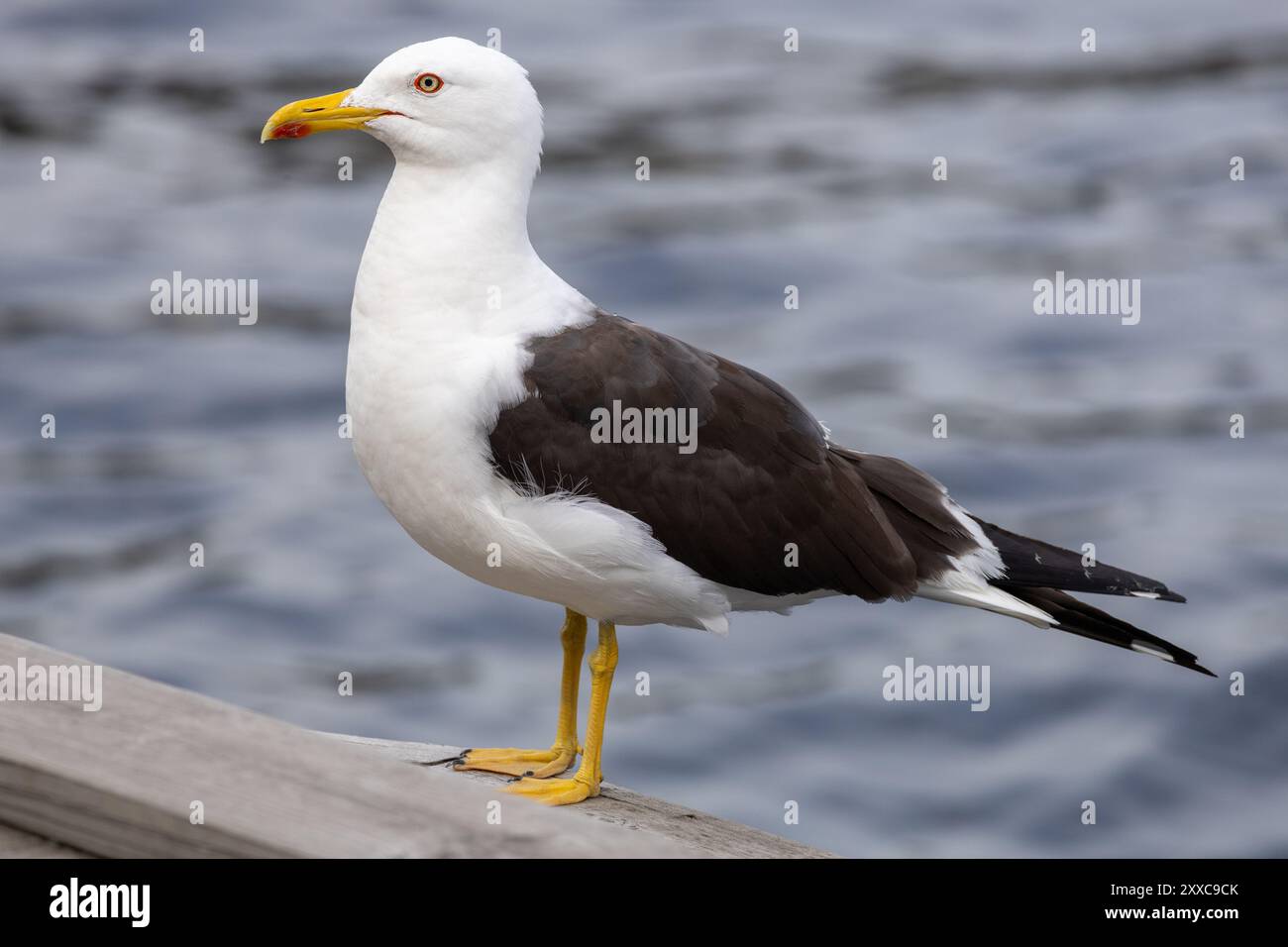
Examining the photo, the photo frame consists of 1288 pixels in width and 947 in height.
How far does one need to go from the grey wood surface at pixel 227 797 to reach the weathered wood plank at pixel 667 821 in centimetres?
145

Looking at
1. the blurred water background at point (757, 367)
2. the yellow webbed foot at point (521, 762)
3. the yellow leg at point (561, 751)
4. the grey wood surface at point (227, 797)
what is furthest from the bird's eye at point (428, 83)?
the blurred water background at point (757, 367)

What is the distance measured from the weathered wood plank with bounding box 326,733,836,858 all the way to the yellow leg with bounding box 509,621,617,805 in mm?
49

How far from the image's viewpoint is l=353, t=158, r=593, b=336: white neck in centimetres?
541

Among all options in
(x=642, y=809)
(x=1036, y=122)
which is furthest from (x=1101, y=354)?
(x=642, y=809)

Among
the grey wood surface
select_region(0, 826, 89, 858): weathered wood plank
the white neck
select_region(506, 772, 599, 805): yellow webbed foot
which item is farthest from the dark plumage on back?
select_region(0, 826, 89, 858): weathered wood plank

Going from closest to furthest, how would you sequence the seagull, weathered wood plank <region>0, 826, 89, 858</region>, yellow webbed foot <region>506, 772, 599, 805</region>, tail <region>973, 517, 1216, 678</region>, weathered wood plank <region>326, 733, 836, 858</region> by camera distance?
weathered wood plank <region>0, 826, 89, 858</region> < weathered wood plank <region>326, 733, 836, 858</region> < the seagull < yellow webbed foot <region>506, 772, 599, 805</region> < tail <region>973, 517, 1216, 678</region>

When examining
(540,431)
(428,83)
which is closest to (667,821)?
(540,431)

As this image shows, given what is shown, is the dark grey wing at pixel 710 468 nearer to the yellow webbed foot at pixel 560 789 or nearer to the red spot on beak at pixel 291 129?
the yellow webbed foot at pixel 560 789

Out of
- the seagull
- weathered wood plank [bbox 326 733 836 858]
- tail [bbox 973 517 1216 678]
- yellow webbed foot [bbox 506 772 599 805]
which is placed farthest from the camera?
tail [bbox 973 517 1216 678]

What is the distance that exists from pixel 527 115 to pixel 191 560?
9.17 metres

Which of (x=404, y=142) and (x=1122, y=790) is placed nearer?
(x=404, y=142)

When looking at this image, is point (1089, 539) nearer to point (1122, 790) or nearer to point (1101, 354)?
point (1122, 790)

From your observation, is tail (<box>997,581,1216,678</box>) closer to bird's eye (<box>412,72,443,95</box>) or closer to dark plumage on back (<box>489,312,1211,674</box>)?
dark plumage on back (<box>489,312,1211,674</box>)

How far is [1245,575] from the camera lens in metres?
13.9
